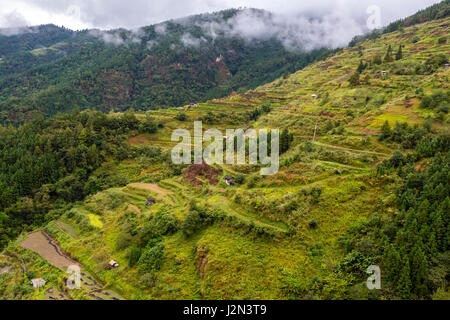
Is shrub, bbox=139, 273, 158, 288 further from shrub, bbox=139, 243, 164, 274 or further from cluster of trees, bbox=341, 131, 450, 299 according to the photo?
cluster of trees, bbox=341, 131, 450, 299

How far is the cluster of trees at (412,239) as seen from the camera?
14781mm

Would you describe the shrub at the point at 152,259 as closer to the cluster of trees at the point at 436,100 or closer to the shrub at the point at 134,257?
the shrub at the point at 134,257

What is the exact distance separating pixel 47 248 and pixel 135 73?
13762cm

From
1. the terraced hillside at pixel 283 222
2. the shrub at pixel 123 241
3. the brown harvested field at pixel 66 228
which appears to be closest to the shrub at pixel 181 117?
the terraced hillside at pixel 283 222

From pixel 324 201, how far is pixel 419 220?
7.56 metres

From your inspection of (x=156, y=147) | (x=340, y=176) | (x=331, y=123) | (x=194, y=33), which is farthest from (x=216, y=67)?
(x=340, y=176)

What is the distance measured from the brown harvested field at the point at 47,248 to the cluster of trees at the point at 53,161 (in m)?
3.30

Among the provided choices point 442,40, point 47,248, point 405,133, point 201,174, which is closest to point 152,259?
point 201,174

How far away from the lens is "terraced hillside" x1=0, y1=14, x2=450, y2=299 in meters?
18.5

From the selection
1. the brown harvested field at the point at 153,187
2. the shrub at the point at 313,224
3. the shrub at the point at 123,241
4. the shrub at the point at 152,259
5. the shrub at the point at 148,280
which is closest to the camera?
the shrub at the point at 313,224

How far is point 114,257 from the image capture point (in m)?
27.5

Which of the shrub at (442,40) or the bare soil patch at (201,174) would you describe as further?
the shrub at (442,40)

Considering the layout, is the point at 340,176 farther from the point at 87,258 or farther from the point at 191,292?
the point at 87,258

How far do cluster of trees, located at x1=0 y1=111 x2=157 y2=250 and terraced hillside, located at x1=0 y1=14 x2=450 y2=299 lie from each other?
4164mm
